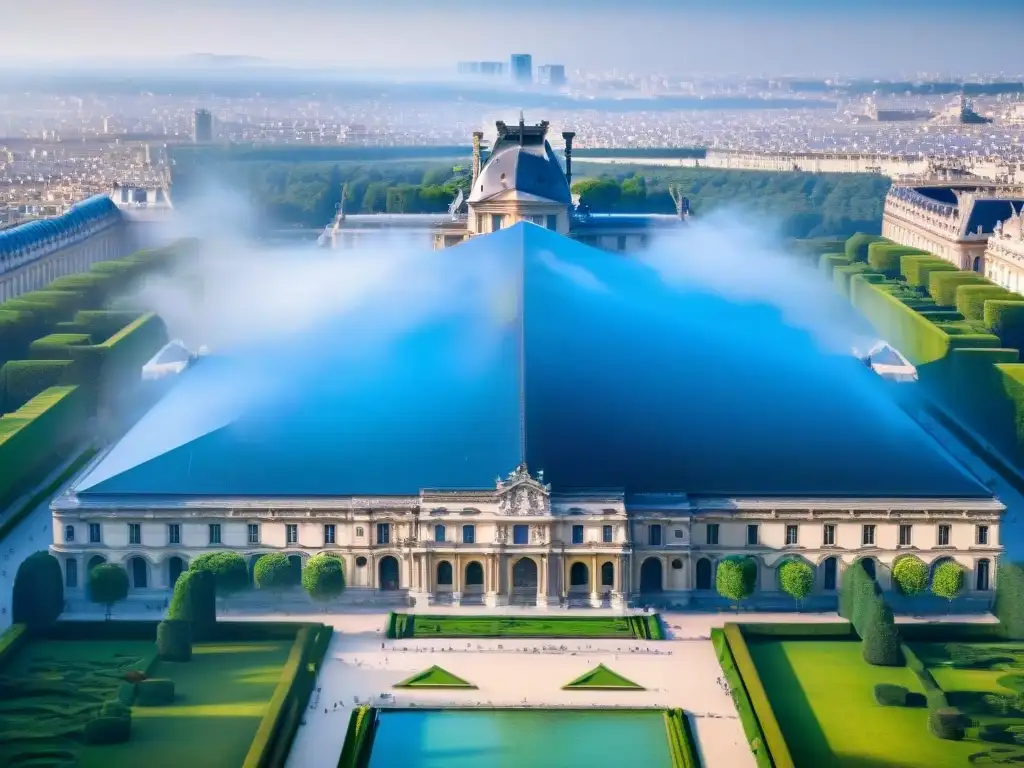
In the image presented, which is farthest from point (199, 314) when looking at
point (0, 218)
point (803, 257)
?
point (803, 257)

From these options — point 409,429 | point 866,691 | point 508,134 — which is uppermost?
point 508,134

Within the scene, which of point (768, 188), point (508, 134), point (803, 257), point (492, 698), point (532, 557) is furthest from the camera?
point (768, 188)

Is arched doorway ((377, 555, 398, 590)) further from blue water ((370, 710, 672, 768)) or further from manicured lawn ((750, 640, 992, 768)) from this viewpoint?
manicured lawn ((750, 640, 992, 768))

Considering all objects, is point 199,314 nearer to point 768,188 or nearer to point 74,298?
point 74,298

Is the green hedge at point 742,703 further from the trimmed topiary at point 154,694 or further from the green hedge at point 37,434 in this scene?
the green hedge at point 37,434

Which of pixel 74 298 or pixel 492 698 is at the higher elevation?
pixel 74 298

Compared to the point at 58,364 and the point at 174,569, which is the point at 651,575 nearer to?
the point at 174,569

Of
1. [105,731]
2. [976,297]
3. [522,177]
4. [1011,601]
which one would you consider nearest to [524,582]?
[1011,601]

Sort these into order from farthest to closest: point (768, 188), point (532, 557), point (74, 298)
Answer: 1. point (768, 188)
2. point (74, 298)
3. point (532, 557)

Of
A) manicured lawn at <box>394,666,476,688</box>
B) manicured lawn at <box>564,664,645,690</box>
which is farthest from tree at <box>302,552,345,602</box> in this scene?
manicured lawn at <box>564,664,645,690</box>
